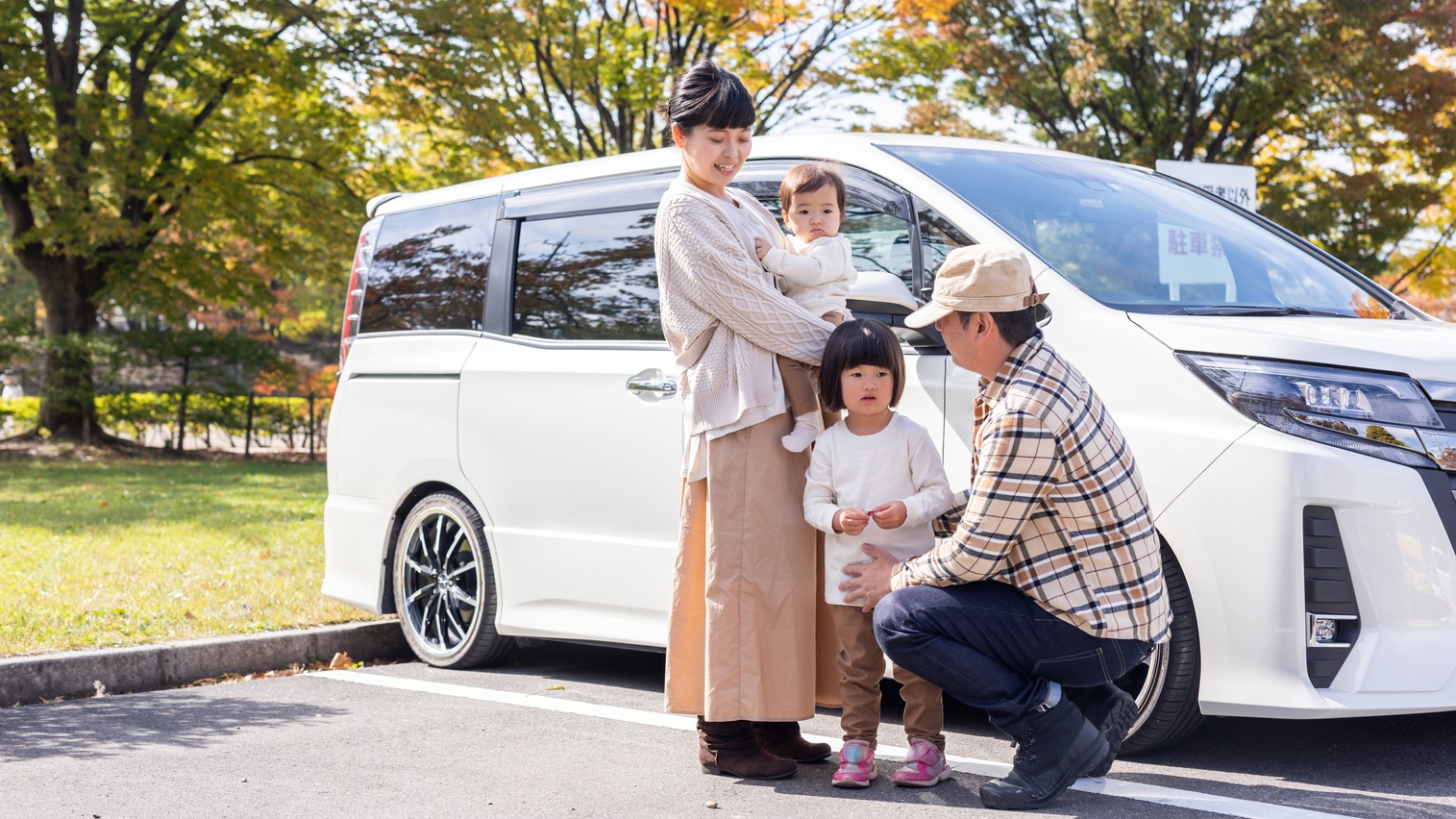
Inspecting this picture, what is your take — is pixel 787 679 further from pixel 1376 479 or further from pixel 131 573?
pixel 131 573

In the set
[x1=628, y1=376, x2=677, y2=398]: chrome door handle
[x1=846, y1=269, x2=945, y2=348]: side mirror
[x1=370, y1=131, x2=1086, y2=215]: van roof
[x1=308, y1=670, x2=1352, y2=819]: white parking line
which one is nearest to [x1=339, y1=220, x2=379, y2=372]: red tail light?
[x1=370, y1=131, x2=1086, y2=215]: van roof

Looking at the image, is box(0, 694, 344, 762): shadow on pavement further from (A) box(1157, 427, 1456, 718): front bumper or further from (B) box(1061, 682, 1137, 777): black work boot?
(A) box(1157, 427, 1456, 718): front bumper

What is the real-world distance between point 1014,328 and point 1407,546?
1.13 m

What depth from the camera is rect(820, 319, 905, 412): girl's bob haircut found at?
3.64 meters

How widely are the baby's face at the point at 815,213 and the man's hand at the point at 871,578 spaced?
0.89m

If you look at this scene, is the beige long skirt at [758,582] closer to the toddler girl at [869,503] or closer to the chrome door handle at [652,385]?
the toddler girl at [869,503]

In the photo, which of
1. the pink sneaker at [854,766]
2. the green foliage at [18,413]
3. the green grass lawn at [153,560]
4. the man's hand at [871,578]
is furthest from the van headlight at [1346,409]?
the green foliage at [18,413]

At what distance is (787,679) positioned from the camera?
3.82 m

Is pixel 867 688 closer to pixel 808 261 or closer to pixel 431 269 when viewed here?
pixel 808 261

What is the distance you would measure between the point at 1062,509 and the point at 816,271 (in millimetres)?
985

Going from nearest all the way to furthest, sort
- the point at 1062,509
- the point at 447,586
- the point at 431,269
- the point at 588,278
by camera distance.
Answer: the point at 1062,509
the point at 588,278
the point at 447,586
the point at 431,269

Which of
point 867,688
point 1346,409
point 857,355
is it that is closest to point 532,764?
point 867,688

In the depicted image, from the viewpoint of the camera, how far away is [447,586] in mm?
5879

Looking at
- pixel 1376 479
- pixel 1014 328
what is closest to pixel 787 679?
pixel 1014 328
